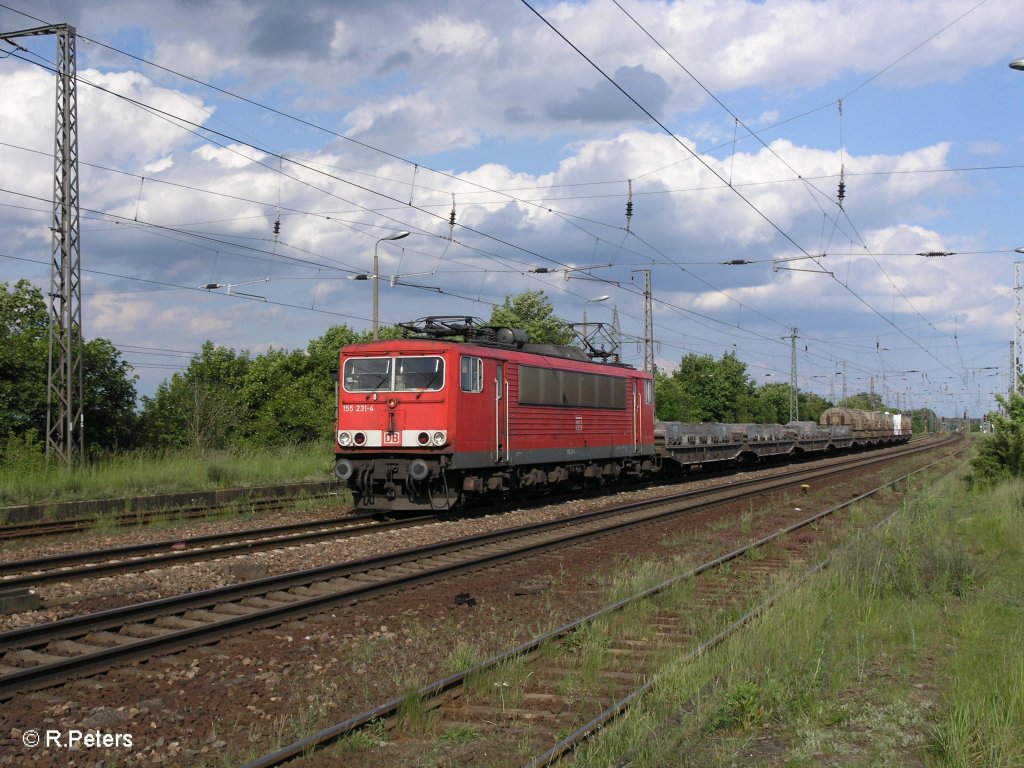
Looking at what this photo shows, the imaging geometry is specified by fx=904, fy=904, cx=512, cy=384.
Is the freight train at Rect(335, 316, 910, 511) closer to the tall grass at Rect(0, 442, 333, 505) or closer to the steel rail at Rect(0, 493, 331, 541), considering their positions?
the steel rail at Rect(0, 493, 331, 541)

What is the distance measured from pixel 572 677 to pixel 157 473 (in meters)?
17.2

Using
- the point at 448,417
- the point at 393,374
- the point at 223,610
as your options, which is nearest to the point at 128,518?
the point at 393,374

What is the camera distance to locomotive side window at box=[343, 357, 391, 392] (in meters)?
17.8

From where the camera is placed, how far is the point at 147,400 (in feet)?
113

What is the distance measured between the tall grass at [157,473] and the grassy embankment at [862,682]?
51.0ft

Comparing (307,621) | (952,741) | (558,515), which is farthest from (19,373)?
(952,741)

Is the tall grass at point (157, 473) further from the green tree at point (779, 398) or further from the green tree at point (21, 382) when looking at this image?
the green tree at point (779, 398)

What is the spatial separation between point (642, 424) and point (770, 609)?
17271mm

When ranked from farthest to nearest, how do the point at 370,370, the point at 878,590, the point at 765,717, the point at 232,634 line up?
the point at 370,370 < the point at 878,590 < the point at 232,634 < the point at 765,717

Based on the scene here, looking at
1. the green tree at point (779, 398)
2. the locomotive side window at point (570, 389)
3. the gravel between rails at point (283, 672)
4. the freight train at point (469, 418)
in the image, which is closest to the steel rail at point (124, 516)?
the freight train at point (469, 418)

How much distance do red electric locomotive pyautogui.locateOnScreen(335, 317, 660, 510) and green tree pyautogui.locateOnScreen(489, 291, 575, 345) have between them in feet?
105

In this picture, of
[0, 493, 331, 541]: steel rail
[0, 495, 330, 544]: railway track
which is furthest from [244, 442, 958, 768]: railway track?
[0, 493, 331, 541]: steel rail

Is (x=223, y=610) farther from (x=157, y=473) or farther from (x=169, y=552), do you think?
(x=157, y=473)

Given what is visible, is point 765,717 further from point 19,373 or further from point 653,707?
point 19,373
